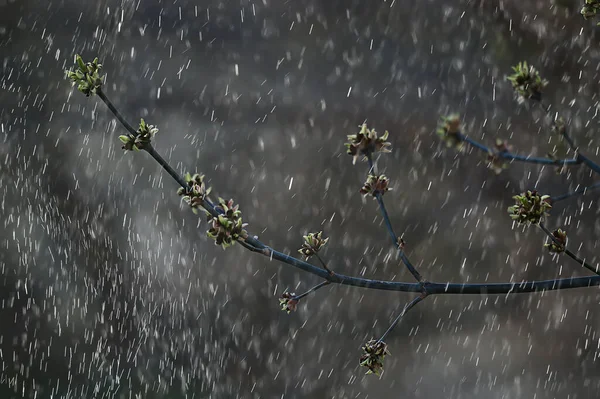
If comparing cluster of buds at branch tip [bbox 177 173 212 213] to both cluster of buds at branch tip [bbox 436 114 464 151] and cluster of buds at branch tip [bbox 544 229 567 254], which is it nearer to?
cluster of buds at branch tip [bbox 436 114 464 151]

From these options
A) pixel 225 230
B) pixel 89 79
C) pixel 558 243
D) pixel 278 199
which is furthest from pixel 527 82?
pixel 278 199

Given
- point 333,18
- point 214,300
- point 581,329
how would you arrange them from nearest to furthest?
point 581,329 < point 333,18 < point 214,300

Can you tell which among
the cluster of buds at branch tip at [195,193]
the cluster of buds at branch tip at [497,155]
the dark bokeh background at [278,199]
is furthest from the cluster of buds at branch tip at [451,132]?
the dark bokeh background at [278,199]

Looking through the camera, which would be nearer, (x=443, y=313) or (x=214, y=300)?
(x=443, y=313)

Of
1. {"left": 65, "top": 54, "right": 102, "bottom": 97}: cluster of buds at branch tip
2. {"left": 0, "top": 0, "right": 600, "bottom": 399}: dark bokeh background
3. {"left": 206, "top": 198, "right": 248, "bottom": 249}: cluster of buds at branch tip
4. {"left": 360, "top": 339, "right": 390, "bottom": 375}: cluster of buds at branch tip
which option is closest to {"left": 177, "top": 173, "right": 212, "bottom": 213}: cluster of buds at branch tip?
{"left": 206, "top": 198, "right": 248, "bottom": 249}: cluster of buds at branch tip

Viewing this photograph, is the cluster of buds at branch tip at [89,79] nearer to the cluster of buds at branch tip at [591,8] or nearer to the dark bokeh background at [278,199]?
the cluster of buds at branch tip at [591,8]

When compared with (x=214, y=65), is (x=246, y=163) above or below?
below

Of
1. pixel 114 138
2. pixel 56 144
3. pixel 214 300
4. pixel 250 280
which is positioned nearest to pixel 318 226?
pixel 250 280

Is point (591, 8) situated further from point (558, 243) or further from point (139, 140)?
point (139, 140)

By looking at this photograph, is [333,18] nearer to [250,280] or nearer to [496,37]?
[496,37]
